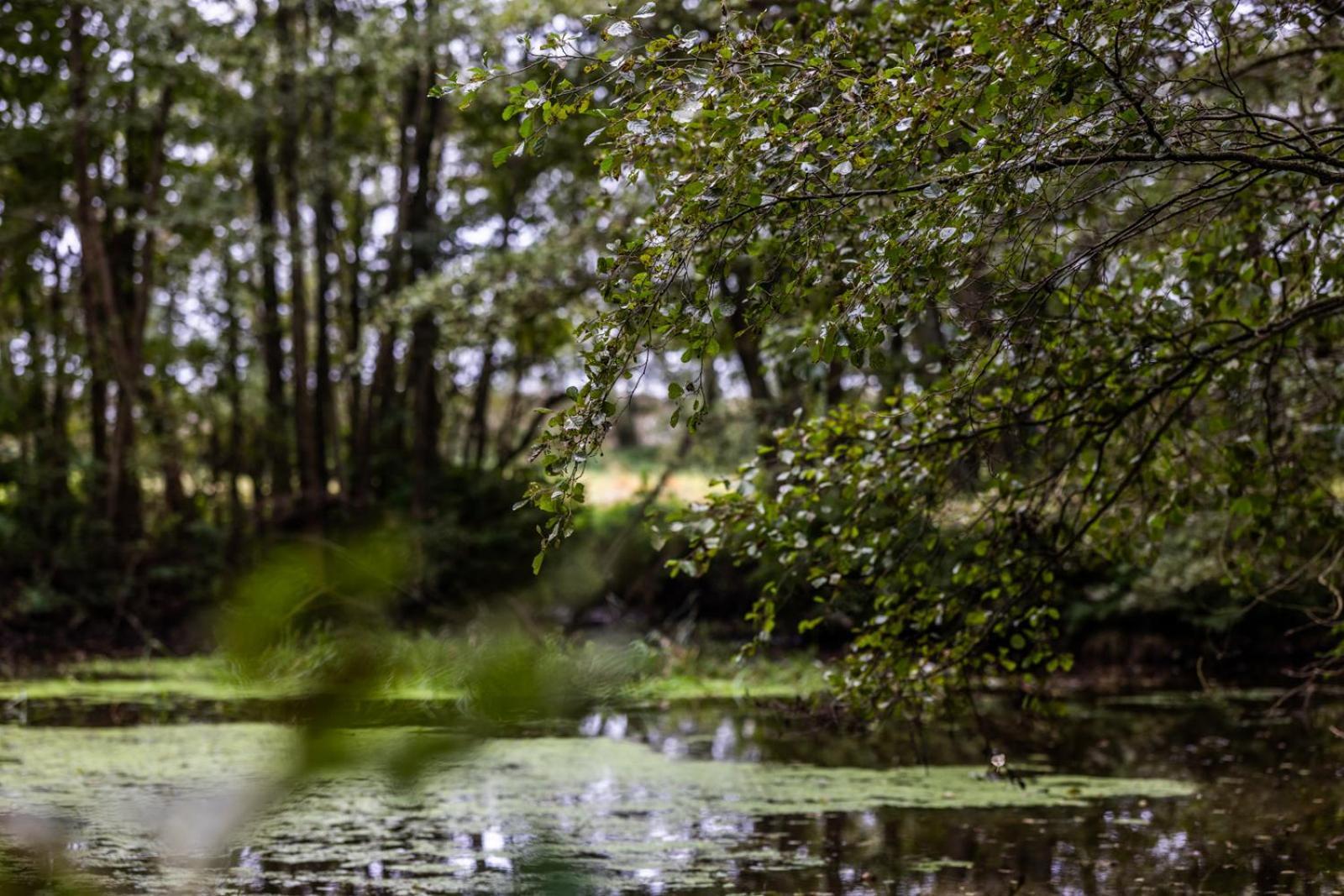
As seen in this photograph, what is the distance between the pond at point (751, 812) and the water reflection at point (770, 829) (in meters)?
0.02

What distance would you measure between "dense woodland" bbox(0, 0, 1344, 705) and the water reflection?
2.82 ft

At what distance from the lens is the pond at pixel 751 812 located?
532 centimetres

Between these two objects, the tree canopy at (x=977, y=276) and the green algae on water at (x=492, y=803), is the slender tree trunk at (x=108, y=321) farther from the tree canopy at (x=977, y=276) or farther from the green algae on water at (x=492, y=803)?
the tree canopy at (x=977, y=276)

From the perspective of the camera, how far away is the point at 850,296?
11.7 feet

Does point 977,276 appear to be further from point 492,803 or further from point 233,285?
point 233,285

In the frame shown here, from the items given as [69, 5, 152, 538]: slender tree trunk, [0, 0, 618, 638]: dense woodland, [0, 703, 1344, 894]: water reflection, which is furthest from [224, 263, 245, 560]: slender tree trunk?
[0, 703, 1344, 894]: water reflection

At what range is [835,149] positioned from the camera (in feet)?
12.2

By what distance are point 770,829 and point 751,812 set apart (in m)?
0.45

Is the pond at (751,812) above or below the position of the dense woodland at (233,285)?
below

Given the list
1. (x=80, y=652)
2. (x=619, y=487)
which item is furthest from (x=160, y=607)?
(x=619, y=487)

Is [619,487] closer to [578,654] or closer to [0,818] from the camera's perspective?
[0,818]

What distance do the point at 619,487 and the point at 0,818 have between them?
1682 cm

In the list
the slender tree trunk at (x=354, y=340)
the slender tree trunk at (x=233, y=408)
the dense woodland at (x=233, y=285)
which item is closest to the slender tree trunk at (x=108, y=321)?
the dense woodland at (x=233, y=285)

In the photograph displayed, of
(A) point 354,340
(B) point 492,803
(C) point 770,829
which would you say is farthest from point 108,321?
(C) point 770,829
